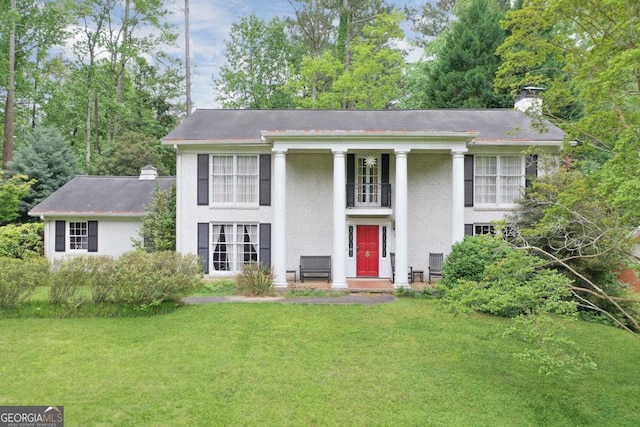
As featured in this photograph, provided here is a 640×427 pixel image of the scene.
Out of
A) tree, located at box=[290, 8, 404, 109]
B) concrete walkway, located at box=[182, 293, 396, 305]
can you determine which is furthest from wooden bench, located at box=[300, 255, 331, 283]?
tree, located at box=[290, 8, 404, 109]

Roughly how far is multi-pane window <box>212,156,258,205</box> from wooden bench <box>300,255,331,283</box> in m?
3.09

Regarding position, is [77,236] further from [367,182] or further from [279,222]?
[367,182]

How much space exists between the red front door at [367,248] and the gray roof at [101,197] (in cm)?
935

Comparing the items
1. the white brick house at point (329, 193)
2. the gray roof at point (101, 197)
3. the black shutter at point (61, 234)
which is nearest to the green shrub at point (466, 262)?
the white brick house at point (329, 193)

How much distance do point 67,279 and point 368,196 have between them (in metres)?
10.3

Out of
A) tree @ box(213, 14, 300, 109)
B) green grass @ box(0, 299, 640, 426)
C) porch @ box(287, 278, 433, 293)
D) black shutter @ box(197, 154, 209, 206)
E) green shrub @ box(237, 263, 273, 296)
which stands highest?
tree @ box(213, 14, 300, 109)

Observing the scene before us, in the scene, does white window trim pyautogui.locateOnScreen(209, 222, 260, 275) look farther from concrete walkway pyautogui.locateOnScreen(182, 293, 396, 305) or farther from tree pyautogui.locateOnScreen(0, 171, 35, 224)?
tree pyautogui.locateOnScreen(0, 171, 35, 224)

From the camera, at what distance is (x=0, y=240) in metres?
12.0

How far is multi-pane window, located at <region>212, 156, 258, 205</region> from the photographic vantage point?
14.6 metres

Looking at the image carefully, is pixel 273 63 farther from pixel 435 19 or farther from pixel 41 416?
pixel 41 416

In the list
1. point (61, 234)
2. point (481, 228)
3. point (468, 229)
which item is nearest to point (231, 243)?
point (61, 234)

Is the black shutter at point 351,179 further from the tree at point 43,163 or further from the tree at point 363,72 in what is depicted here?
the tree at point 43,163

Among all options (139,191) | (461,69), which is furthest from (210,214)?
(461,69)

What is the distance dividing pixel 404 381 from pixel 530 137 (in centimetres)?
1206
